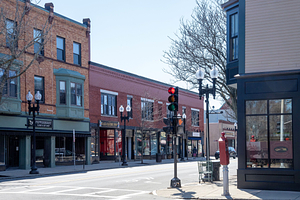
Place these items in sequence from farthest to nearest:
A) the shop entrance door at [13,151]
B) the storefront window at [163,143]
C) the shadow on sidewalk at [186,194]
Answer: the storefront window at [163,143], the shop entrance door at [13,151], the shadow on sidewalk at [186,194]

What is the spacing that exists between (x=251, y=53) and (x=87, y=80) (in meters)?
22.2

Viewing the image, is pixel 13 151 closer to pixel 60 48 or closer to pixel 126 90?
pixel 60 48

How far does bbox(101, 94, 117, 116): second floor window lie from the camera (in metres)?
36.0

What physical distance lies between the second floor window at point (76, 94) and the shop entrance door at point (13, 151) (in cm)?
594

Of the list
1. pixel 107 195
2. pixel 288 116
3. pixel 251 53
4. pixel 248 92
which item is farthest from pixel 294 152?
pixel 107 195

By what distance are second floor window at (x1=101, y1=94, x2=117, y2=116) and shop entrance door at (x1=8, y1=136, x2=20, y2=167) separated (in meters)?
10.2

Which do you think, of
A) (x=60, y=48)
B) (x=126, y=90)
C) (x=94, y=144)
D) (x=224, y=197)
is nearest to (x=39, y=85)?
(x=60, y=48)

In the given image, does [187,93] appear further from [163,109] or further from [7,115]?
[7,115]

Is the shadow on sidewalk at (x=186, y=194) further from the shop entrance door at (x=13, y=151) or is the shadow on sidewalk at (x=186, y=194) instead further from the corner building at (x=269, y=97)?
the shop entrance door at (x=13, y=151)

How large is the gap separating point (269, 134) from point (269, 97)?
4.25 ft

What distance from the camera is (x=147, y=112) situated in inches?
1628

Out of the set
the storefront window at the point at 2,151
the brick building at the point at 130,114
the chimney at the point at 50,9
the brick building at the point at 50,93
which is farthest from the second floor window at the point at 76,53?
the storefront window at the point at 2,151

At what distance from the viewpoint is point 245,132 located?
13.2 meters

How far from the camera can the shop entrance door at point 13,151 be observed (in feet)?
88.5
